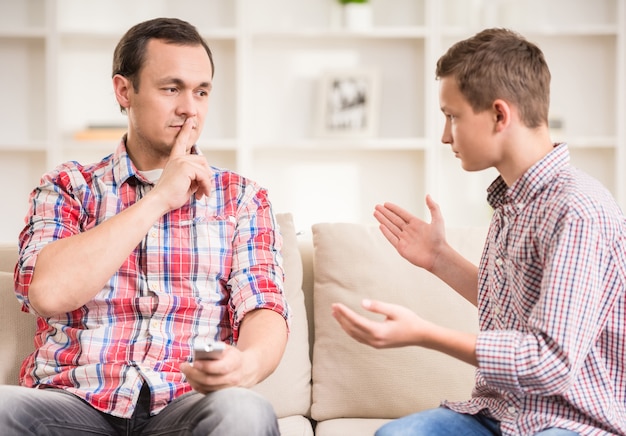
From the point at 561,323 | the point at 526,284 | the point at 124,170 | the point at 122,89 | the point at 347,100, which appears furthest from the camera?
the point at 347,100

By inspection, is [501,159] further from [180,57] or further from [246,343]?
[180,57]

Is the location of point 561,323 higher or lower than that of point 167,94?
lower

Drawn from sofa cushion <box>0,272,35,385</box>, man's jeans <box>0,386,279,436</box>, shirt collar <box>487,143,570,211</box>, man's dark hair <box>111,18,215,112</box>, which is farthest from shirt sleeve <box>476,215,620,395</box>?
sofa cushion <box>0,272,35,385</box>

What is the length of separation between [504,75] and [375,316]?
0.76 meters

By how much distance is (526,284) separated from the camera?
4.45 feet

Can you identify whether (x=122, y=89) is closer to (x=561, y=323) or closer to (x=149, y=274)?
(x=149, y=274)

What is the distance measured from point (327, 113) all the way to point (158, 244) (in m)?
2.18

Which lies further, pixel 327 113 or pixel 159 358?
pixel 327 113

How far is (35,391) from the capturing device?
1478 millimetres

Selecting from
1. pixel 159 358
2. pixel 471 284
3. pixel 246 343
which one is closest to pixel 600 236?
pixel 471 284

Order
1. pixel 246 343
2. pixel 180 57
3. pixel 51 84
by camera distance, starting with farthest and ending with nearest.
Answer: pixel 51 84 → pixel 180 57 → pixel 246 343

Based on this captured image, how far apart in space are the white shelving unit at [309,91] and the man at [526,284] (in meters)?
2.26

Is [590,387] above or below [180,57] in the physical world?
below

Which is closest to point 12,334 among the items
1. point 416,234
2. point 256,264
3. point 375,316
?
point 256,264
